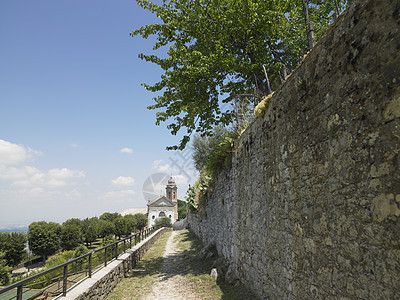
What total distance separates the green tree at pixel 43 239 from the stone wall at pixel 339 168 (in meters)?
37.4

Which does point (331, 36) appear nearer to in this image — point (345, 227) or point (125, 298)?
point (345, 227)

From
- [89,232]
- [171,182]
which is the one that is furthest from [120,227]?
[171,182]

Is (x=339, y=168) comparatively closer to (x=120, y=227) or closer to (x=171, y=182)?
(x=120, y=227)

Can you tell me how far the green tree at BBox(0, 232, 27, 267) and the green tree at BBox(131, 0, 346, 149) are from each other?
98.6 ft

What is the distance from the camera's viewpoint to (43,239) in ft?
108

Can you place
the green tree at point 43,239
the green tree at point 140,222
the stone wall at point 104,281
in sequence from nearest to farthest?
the stone wall at point 104,281, the green tree at point 43,239, the green tree at point 140,222

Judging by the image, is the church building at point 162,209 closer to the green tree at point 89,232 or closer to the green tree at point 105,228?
the green tree at point 105,228

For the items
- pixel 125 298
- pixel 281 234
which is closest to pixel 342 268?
pixel 281 234

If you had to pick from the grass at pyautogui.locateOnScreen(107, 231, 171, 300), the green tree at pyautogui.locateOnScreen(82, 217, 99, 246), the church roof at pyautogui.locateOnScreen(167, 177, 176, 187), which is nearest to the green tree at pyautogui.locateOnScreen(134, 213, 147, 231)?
the church roof at pyautogui.locateOnScreen(167, 177, 176, 187)

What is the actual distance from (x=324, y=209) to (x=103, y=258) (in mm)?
7211

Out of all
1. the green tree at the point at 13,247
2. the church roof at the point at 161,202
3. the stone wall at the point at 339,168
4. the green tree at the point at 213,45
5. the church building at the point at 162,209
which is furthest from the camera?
the church roof at the point at 161,202

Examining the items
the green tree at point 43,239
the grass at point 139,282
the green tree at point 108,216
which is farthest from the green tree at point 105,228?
the grass at point 139,282

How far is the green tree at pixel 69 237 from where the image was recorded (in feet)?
117

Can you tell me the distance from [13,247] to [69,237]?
8.25m
